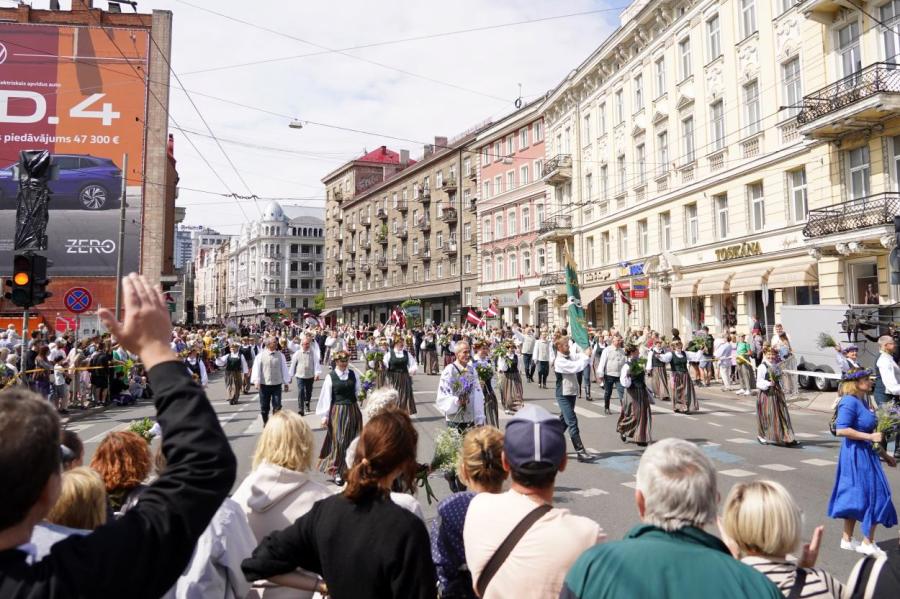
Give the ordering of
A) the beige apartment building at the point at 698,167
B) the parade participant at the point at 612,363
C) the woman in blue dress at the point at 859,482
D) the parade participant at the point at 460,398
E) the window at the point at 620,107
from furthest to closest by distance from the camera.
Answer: the window at the point at 620,107
the beige apartment building at the point at 698,167
the parade participant at the point at 612,363
the parade participant at the point at 460,398
the woman in blue dress at the point at 859,482

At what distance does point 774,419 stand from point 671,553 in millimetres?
10571

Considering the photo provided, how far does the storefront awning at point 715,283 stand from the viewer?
24.1 metres

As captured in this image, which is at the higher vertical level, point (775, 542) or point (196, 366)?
point (196, 366)

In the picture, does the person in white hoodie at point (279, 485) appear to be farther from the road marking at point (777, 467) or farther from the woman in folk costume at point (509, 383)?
the woman in folk costume at point (509, 383)

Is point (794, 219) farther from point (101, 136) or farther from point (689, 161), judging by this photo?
point (101, 136)

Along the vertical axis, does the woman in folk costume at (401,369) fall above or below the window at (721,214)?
below

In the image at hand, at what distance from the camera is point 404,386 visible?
49.1 feet

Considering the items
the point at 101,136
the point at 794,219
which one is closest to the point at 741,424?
the point at 794,219

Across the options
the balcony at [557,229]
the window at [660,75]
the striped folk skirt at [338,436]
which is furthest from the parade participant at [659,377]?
the balcony at [557,229]

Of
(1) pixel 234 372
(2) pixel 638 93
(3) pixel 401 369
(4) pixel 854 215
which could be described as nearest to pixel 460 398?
(3) pixel 401 369

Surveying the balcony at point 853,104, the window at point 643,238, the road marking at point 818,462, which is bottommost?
the road marking at point 818,462

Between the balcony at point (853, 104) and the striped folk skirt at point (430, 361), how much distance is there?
16691 mm

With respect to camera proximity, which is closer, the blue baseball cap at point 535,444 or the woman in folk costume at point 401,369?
the blue baseball cap at point 535,444

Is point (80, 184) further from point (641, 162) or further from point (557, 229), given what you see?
point (641, 162)
